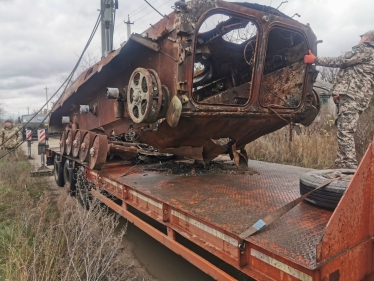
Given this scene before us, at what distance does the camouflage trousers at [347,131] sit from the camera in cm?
410

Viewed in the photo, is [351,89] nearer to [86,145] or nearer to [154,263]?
[154,263]

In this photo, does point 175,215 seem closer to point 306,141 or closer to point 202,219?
point 202,219

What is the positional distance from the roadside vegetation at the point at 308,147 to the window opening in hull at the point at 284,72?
3168 mm

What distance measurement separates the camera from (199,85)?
Result: 232 inches

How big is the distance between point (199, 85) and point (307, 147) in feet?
12.8

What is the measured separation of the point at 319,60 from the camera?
14.2 ft

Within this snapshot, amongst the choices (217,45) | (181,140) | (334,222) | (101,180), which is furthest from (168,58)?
(334,222)

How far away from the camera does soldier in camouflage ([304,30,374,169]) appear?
4113 mm

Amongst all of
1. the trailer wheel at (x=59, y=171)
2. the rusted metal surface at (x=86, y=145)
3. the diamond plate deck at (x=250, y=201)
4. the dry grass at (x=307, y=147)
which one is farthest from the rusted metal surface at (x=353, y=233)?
the trailer wheel at (x=59, y=171)

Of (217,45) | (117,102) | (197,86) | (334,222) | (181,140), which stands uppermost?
(217,45)

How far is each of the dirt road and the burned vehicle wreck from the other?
133cm

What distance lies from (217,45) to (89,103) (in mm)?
2956

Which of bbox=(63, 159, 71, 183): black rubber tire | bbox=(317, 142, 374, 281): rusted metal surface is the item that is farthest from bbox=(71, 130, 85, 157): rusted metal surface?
bbox=(317, 142, 374, 281): rusted metal surface

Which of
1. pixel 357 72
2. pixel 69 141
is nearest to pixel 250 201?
pixel 357 72
